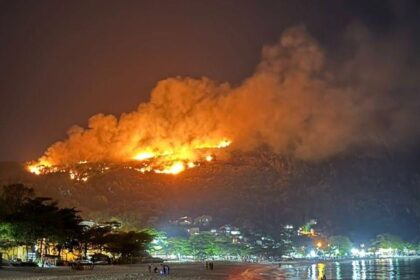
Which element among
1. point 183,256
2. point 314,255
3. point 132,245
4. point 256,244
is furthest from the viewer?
point 314,255

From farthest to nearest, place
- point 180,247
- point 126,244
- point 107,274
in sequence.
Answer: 1. point 180,247
2. point 126,244
3. point 107,274

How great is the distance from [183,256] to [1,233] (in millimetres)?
84209

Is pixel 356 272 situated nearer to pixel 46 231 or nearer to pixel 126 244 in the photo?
pixel 126 244

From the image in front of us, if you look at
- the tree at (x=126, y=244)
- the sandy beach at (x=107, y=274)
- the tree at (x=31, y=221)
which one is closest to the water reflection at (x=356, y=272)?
the sandy beach at (x=107, y=274)

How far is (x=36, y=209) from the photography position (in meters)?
72.9

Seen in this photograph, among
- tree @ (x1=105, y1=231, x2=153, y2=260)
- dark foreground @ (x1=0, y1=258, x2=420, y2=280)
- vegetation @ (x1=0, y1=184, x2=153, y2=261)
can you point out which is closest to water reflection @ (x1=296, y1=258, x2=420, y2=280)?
dark foreground @ (x1=0, y1=258, x2=420, y2=280)

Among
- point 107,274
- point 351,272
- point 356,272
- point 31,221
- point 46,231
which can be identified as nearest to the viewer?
point 107,274

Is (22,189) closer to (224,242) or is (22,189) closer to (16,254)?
(16,254)

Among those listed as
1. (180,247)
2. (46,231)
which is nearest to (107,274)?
(46,231)

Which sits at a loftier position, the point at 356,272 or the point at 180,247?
the point at 180,247

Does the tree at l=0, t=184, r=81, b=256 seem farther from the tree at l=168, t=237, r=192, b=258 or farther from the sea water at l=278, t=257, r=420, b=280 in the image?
the tree at l=168, t=237, r=192, b=258

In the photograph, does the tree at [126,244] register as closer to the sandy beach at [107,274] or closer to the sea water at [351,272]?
the sandy beach at [107,274]

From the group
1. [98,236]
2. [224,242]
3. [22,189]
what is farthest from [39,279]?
[224,242]

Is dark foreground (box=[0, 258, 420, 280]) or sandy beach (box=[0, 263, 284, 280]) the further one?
dark foreground (box=[0, 258, 420, 280])
